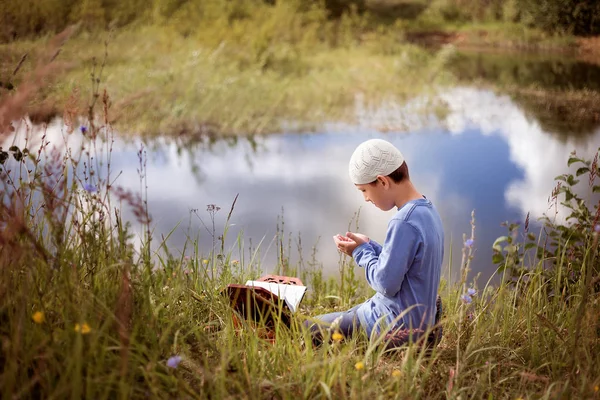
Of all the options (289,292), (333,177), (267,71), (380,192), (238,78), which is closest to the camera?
(380,192)

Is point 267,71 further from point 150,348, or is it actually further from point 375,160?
point 150,348

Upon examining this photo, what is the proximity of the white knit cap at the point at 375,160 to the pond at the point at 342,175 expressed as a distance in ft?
6.41

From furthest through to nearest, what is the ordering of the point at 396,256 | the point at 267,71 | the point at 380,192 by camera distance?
the point at 267,71, the point at 380,192, the point at 396,256

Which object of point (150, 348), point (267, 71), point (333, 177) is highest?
point (267, 71)

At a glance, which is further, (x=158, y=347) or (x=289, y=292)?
(x=289, y=292)

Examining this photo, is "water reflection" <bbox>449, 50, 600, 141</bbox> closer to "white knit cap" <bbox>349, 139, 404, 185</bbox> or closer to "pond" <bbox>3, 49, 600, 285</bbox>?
"pond" <bbox>3, 49, 600, 285</bbox>

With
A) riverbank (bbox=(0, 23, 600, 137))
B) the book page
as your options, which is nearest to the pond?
riverbank (bbox=(0, 23, 600, 137))

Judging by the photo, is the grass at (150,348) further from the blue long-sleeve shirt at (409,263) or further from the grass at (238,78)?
the grass at (238,78)

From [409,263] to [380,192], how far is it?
0.24 meters

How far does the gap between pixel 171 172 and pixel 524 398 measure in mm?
3875

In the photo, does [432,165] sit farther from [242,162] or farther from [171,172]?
[171,172]

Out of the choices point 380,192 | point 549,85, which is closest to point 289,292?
point 380,192

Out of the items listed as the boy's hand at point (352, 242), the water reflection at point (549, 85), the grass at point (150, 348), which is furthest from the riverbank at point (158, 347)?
the water reflection at point (549, 85)

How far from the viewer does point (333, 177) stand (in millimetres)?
5074
